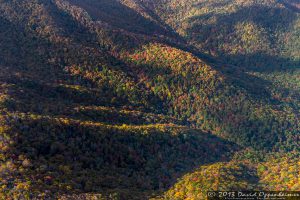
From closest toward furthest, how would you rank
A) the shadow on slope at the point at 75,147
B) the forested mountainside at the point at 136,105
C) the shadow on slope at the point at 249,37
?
the shadow on slope at the point at 75,147 < the forested mountainside at the point at 136,105 < the shadow on slope at the point at 249,37

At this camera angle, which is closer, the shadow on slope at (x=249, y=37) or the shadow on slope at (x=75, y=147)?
the shadow on slope at (x=75, y=147)

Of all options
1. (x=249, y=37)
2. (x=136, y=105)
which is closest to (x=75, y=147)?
(x=136, y=105)

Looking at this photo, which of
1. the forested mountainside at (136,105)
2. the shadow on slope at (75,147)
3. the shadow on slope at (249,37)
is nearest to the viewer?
the shadow on slope at (75,147)

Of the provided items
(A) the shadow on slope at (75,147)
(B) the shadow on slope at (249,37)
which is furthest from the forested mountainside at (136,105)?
(B) the shadow on slope at (249,37)

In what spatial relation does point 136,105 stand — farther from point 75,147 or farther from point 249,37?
point 249,37

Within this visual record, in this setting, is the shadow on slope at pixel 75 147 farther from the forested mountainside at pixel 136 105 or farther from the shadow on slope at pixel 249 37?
the shadow on slope at pixel 249 37

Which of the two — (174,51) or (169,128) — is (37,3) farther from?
(169,128)

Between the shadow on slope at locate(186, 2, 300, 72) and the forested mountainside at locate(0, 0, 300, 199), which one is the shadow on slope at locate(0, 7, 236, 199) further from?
the shadow on slope at locate(186, 2, 300, 72)

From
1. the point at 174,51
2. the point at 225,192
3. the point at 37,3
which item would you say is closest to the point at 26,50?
the point at 37,3
